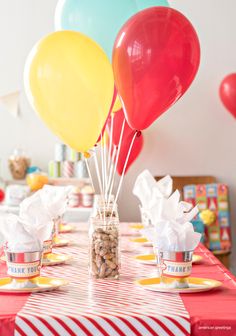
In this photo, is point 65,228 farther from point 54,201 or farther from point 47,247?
point 47,247

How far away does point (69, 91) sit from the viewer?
6.06ft

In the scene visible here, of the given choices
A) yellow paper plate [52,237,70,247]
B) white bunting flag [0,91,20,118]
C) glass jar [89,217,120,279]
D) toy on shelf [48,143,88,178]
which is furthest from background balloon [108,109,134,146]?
white bunting flag [0,91,20,118]

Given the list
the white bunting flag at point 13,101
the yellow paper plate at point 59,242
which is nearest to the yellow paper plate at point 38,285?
the yellow paper plate at point 59,242

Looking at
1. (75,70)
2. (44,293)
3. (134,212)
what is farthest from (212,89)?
(44,293)

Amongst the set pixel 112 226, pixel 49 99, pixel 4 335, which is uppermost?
pixel 49 99

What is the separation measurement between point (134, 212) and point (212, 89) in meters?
1.17

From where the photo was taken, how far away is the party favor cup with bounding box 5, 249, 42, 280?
1.60 metres

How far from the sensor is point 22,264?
5.27 feet

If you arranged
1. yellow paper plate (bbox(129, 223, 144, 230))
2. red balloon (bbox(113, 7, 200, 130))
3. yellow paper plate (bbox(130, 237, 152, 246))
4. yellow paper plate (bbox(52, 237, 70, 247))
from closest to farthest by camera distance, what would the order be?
1. red balloon (bbox(113, 7, 200, 130))
2. yellow paper plate (bbox(52, 237, 70, 247))
3. yellow paper plate (bbox(130, 237, 152, 246))
4. yellow paper plate (bbox(129, 223, 144, 230))

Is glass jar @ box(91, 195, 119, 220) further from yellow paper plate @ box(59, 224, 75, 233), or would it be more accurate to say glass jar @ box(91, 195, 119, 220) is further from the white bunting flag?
the white bunting flag

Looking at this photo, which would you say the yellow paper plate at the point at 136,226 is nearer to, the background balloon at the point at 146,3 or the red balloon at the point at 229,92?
the background balloon at the point at 146,3

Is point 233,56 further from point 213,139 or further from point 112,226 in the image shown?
point 112,226

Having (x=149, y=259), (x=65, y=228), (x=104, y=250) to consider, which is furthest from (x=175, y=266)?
(x=65, y=228)

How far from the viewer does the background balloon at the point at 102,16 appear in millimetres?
2281
